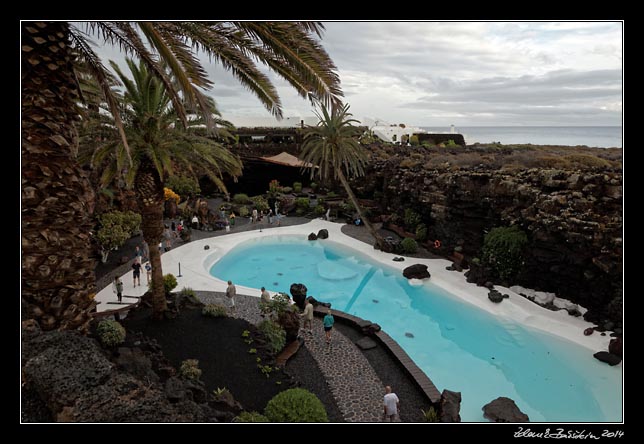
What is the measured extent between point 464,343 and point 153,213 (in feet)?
39.3

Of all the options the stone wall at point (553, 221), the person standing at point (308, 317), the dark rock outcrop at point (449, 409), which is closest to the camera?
the dark rock outcrop at point (449, 409)

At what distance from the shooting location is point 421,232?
24.2m

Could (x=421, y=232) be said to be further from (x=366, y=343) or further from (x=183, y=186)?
(x=183, y=186)

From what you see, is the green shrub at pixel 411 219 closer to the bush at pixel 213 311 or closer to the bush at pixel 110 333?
the bush at pixel 213 311

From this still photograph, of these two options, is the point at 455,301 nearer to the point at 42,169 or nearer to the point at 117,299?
the point at 117,299

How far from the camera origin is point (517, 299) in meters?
16.5

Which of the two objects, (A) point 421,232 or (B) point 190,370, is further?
(A) point 421,232

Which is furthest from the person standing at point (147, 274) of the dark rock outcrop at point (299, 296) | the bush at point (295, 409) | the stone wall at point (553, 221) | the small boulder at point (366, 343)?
the stone wall at point (553, 221)

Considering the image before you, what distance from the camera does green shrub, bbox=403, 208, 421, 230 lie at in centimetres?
2555

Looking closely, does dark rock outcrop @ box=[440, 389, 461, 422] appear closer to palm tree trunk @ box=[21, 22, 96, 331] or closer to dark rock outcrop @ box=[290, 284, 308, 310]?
dark rock outcrop @ box=[290, 284, 308, 310]

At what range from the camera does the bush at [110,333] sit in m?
9.63

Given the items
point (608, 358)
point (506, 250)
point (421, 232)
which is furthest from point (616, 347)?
point (421, 232)

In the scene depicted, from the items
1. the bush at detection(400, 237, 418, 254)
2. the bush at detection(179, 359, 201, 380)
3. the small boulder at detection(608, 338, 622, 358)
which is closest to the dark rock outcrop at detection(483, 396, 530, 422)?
the small boulder at detection(608, 338, 622, 358)

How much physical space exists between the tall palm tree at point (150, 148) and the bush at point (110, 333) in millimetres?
1859
